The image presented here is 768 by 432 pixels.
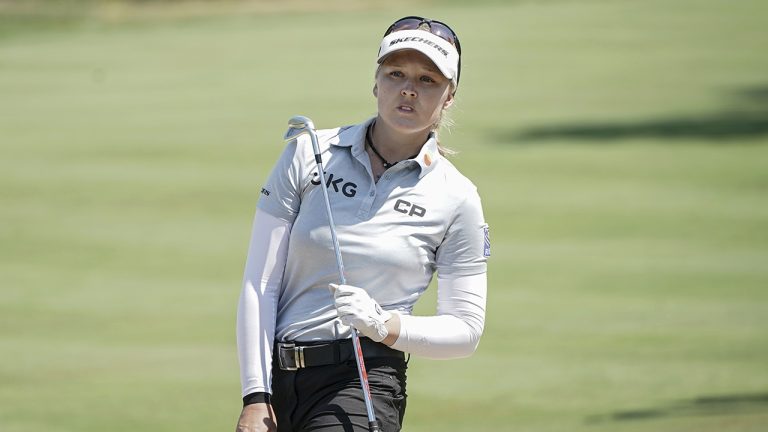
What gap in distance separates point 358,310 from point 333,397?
1.22 feet

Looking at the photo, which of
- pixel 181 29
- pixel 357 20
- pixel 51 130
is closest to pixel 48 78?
pixel 51 130

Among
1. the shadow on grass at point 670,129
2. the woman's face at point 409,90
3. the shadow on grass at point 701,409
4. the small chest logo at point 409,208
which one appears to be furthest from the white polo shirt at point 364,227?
the shadow on grass at point 670,129

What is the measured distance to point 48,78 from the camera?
29.7 meters

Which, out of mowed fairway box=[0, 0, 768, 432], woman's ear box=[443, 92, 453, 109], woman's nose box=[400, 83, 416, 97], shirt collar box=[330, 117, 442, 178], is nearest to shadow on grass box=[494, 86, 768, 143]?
mowed fairway box=[0, 0, 768, 432]

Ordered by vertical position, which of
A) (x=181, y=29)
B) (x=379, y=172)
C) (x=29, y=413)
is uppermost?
(x=181, y=29)

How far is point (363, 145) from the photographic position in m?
4.92

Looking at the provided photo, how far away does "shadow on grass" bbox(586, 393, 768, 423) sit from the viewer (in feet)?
31.5

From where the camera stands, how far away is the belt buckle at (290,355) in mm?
4820

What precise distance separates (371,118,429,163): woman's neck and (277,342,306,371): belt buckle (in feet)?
2.29

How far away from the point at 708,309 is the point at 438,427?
4274mm

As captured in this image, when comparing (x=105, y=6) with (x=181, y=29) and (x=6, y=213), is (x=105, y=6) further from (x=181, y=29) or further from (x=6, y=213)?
(x=6, y=213)

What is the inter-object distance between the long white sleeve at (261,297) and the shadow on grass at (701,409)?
5083 mm

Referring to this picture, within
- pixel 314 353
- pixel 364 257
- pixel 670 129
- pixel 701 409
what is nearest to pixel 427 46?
pixel 364 257

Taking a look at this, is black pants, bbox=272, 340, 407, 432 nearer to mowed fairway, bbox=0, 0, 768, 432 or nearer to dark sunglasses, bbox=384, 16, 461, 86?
dark sunglasses, bbox=384, 16, 461, 86
